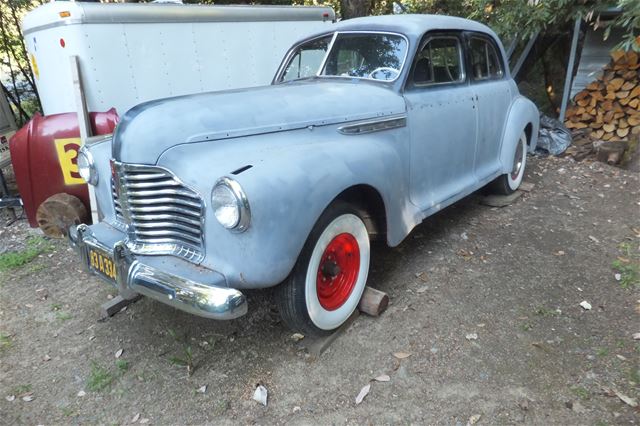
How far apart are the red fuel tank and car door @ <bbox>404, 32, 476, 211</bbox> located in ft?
9.12

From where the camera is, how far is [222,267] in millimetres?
2180

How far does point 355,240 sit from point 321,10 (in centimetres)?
456

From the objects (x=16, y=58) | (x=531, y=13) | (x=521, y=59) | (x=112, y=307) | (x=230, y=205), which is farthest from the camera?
(x=16, y=58)

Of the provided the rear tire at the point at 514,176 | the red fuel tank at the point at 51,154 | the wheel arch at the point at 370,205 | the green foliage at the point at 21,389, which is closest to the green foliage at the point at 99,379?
the green foliage at the point at 21,389

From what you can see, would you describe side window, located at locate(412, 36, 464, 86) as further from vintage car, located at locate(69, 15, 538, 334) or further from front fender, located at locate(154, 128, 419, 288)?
front fender, located at locate(154, 128, 419, 288)

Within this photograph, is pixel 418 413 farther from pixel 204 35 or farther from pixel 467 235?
pixel 204 35

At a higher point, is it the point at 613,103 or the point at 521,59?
the point at 521,59

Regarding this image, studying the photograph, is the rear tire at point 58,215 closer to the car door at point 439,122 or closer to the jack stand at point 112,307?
the jack stand at point 112,307

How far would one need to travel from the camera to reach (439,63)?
3604 millimetres

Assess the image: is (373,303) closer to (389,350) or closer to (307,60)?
(389,350)

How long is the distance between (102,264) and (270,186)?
3.51 feet

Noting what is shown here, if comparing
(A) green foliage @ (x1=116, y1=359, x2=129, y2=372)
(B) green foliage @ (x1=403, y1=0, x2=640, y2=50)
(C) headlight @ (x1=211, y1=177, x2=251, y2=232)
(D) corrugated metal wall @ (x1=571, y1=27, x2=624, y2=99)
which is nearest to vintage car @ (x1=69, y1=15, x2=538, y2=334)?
(C) headlight @ (x1=211, y1=177, x2=251, y2=232)

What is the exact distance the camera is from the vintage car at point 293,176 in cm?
214

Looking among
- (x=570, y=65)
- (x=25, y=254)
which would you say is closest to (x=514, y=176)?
(x=570, y=65)
